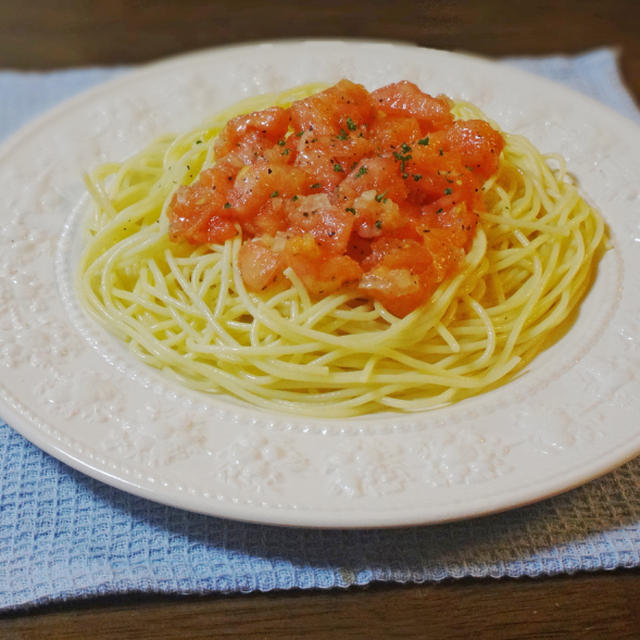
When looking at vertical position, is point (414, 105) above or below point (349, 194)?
above

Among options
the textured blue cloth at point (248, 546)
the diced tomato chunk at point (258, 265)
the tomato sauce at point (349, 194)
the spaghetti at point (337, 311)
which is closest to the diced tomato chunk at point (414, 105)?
the tomato sauce at point (349, 194)

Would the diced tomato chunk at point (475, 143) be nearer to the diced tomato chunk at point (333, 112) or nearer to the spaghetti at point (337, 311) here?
the spaghetti at point (337, 311)

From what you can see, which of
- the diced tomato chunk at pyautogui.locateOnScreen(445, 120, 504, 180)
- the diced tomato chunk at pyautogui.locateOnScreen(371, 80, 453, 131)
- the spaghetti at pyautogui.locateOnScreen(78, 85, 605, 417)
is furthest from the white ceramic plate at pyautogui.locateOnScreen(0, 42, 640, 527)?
the diced tomato chunk at pyautogui.locateOnScreen(371, 80, 453, 131)

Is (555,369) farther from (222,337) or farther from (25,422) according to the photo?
(25,422)

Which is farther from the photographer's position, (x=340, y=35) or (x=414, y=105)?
(x=340, y=35)

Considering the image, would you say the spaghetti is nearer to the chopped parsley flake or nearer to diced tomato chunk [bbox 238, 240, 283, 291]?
diced tomato chunk [bbox 238, 240, 283, 291]

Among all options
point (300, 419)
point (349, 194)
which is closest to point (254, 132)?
point (349, 194)

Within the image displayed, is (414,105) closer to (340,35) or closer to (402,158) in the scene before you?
(402,158)
